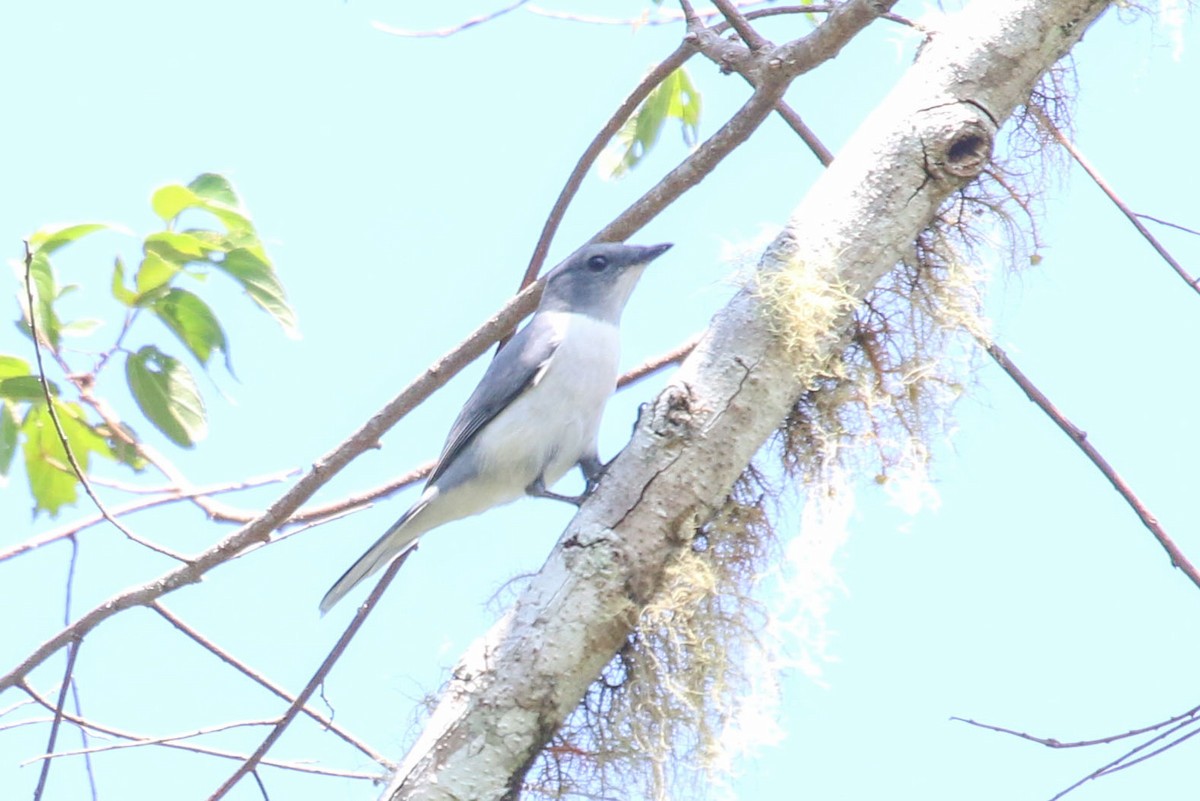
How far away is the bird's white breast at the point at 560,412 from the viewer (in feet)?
12.1

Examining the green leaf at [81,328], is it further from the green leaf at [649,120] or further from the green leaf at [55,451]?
the green leaf at [649,120]

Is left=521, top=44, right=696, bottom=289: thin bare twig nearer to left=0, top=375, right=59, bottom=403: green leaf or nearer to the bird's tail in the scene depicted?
the bird's tail

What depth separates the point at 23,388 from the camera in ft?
8.53

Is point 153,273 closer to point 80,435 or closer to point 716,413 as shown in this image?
point 80,435

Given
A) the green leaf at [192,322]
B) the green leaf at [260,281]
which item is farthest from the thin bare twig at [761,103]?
the green leaf at [192,322]

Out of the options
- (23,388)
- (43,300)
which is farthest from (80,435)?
(43,300)

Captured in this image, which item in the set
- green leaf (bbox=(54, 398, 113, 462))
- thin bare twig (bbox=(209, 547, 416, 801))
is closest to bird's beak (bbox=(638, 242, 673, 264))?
thin bare twig (bbox=(209, 547, 416, 801))

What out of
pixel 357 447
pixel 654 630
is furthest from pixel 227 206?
pixel 654 630

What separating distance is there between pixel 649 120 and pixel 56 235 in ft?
5.44

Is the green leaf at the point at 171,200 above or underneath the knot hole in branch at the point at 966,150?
underneath

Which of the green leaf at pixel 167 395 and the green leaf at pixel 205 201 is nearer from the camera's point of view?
the green leaf at pixel 205 201

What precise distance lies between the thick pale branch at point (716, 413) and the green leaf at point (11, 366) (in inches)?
45.8

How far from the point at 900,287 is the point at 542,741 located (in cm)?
121

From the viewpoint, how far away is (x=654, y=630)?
2.32 m
